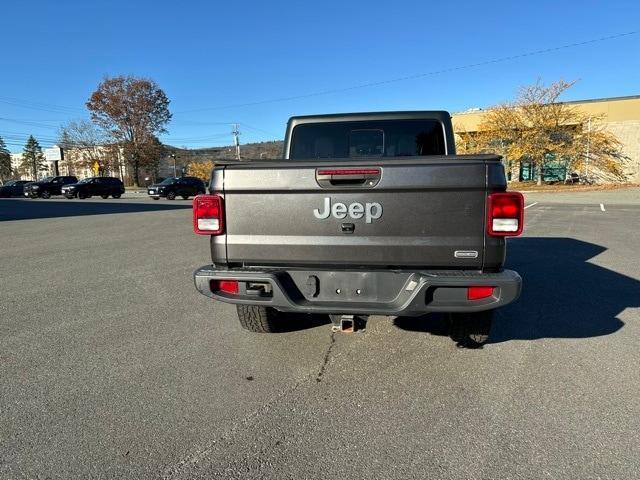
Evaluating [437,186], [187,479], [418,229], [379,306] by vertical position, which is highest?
[437,186]

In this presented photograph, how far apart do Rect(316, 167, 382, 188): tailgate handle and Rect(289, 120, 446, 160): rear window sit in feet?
5.44

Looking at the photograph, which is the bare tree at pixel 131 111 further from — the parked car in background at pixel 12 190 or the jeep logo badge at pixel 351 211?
the jeep logo badge at pixel 351 211

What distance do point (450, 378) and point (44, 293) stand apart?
5.45 metres

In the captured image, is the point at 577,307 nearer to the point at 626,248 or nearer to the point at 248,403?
the point at 248,403

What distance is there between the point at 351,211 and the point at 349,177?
0.25m

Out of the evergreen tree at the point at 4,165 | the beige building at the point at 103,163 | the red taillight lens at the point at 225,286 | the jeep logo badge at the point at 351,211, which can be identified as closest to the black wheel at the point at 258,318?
the red taillight lens at the point at 225,286

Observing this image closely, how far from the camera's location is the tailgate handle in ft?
10.4

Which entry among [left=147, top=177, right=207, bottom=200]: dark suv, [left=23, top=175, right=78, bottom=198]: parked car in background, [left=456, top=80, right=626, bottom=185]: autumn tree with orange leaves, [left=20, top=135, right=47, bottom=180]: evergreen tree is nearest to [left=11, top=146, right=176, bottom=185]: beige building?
[left=23, top=175, right=78, bottom=198]: parked car in background

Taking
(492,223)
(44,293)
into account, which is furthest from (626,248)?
(44,293)

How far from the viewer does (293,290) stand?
10.9ft

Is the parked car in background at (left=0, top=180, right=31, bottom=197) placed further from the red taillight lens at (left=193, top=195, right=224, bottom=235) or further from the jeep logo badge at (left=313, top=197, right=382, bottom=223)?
the jeep logo badge at (left=313, top=197, right=382, bottom=223)

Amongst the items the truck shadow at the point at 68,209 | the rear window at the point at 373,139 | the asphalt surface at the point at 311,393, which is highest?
the rear window at the point at 373,139

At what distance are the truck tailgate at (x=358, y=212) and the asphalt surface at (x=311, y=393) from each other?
953mm

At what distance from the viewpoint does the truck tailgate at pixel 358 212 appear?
3.09 meters
